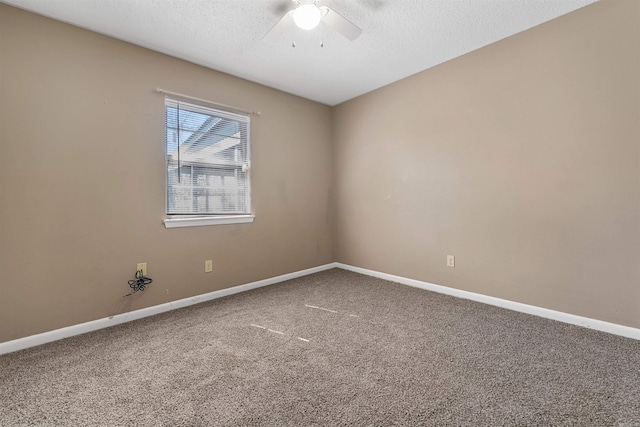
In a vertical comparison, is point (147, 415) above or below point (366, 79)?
below

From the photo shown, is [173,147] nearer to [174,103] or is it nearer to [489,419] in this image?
[174,103]

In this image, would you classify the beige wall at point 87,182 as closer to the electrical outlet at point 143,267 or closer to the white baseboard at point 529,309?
the electrical outlet at point 143,267

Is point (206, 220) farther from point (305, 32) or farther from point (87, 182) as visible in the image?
point (305, 32)

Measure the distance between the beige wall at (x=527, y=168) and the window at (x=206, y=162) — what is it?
65.3 inches

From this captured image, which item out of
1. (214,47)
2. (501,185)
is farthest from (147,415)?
(501,185)

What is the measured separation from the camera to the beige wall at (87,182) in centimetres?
187

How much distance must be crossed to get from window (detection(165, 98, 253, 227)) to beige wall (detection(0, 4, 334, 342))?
12 centimetres

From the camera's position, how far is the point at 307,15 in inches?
65.8

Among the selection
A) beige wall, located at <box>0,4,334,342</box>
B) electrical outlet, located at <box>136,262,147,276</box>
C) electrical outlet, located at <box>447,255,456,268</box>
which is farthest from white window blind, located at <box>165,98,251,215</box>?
electrical outlet, located at <box>447,255,456,268</box>

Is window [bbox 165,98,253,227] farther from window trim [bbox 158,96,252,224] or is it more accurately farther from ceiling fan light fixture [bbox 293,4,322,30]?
ceiling fan light fixture [bbox 293,4,322,30]

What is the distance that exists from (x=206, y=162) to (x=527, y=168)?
2.94 meters

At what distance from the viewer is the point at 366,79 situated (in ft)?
10.2

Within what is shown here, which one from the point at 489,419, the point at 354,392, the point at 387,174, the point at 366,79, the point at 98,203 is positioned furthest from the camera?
the point at 387,174

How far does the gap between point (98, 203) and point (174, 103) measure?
111 cm
